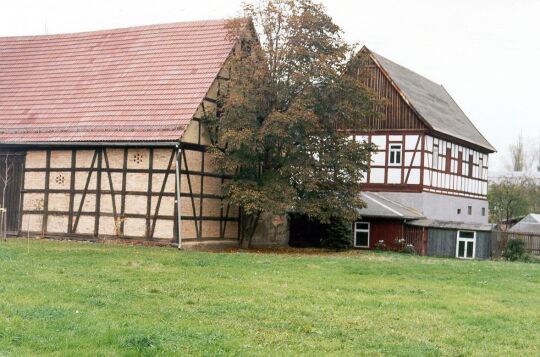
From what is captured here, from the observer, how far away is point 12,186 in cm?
2830

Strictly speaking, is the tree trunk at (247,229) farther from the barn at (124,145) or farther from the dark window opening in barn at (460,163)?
the dark window opening in barn at (460,163)

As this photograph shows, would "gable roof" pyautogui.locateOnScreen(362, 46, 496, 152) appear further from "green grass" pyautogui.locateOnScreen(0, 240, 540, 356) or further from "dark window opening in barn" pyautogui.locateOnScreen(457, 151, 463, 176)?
"green grass" pyautogui.locateOnScreen(0, 240, 540, 356)

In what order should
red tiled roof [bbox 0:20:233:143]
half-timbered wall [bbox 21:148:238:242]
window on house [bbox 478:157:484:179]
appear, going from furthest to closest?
window on house [bbox 478:157:484:179]
red tiled roof [bbox 0:20:233:143]
half-timbered wall [bbox 21:148:238:242]

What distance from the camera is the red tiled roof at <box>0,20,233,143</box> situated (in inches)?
1038

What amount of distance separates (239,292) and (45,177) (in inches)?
616

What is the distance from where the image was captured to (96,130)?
26.6 m

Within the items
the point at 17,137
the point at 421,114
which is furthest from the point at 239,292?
the point at 421,114

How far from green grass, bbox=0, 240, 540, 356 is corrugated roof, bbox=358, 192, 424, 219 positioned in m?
13.5

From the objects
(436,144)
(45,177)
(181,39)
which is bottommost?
(45,177)

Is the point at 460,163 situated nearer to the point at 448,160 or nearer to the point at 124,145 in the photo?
the point at 448,160

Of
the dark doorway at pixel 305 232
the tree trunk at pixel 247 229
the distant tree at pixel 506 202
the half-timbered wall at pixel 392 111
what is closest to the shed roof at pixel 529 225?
the distant tree at pixel 506 202

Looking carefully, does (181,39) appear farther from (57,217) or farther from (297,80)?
(57,217)

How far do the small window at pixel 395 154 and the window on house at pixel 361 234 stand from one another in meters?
3.83

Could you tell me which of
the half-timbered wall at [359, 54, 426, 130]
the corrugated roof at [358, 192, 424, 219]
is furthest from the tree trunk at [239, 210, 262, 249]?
the half-timbered wall at [359, 54, 426, 130]
